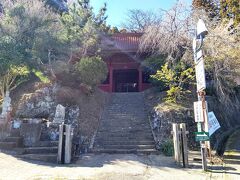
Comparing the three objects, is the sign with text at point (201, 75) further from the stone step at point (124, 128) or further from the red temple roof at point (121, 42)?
the red temple roof at point (121, 42)

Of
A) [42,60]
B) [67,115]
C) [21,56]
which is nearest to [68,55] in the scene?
[42,60]

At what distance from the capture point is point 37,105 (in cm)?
1101

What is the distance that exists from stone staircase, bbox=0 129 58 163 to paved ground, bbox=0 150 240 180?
1.31ft

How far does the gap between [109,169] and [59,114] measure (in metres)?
4.46

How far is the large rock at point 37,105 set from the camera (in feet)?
35.2

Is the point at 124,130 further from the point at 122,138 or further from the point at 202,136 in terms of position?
the point at 202,136

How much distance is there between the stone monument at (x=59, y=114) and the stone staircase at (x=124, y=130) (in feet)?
5.39

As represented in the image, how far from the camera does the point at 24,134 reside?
30.7 ft

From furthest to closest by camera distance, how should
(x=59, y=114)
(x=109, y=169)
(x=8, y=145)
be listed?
(x=59, y=114) → (x=8, y=145) → (x=109, y=169)

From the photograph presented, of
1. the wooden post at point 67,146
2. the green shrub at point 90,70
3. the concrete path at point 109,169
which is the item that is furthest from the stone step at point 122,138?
the green shrub at point 90,70

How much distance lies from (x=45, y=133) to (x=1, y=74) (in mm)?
3188

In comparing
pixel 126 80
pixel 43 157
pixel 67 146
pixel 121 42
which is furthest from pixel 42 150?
pixel 126 80

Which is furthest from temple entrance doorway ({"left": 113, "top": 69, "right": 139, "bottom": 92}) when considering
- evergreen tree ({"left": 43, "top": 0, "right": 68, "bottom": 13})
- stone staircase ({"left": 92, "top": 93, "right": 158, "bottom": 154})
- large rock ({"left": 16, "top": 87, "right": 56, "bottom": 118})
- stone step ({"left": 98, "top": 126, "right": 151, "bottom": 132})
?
stone step ({"left": 98, "top": 126, "right": 151, "bottom": 132})

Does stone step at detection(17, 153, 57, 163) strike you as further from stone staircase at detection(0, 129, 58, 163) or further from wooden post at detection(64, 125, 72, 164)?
wooden post at detection(64, 125, 72, 164)
